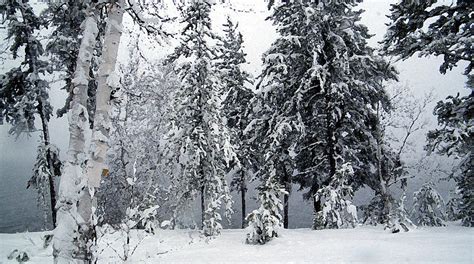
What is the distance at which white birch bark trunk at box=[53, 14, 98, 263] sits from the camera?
3.86m

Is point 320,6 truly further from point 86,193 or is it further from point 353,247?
point 86,193

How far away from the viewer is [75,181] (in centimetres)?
407

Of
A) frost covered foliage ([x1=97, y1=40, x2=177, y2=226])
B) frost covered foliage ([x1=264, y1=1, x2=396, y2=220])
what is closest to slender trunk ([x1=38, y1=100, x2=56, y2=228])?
frost covered foliage ([x1=97, y1=40, x2=177, y2=226])

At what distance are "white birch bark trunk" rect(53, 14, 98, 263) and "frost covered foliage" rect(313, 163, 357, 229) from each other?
29.0ft

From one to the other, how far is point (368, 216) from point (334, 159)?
4.95 metres

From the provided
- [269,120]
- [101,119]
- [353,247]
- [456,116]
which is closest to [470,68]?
[456,116]

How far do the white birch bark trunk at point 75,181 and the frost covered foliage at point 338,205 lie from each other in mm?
8825

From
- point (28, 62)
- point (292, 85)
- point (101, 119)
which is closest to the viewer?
point (101, 119)

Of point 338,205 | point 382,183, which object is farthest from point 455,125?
point 382,183

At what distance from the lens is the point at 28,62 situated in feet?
39.7

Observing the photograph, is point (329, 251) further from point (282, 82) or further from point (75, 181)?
point (282, 82)

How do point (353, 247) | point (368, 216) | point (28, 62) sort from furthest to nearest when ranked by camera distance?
point (368, 216)
point (28, 62)
point (353, 247)

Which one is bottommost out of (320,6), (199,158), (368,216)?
(368,216)

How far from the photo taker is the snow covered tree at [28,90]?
11516mm
